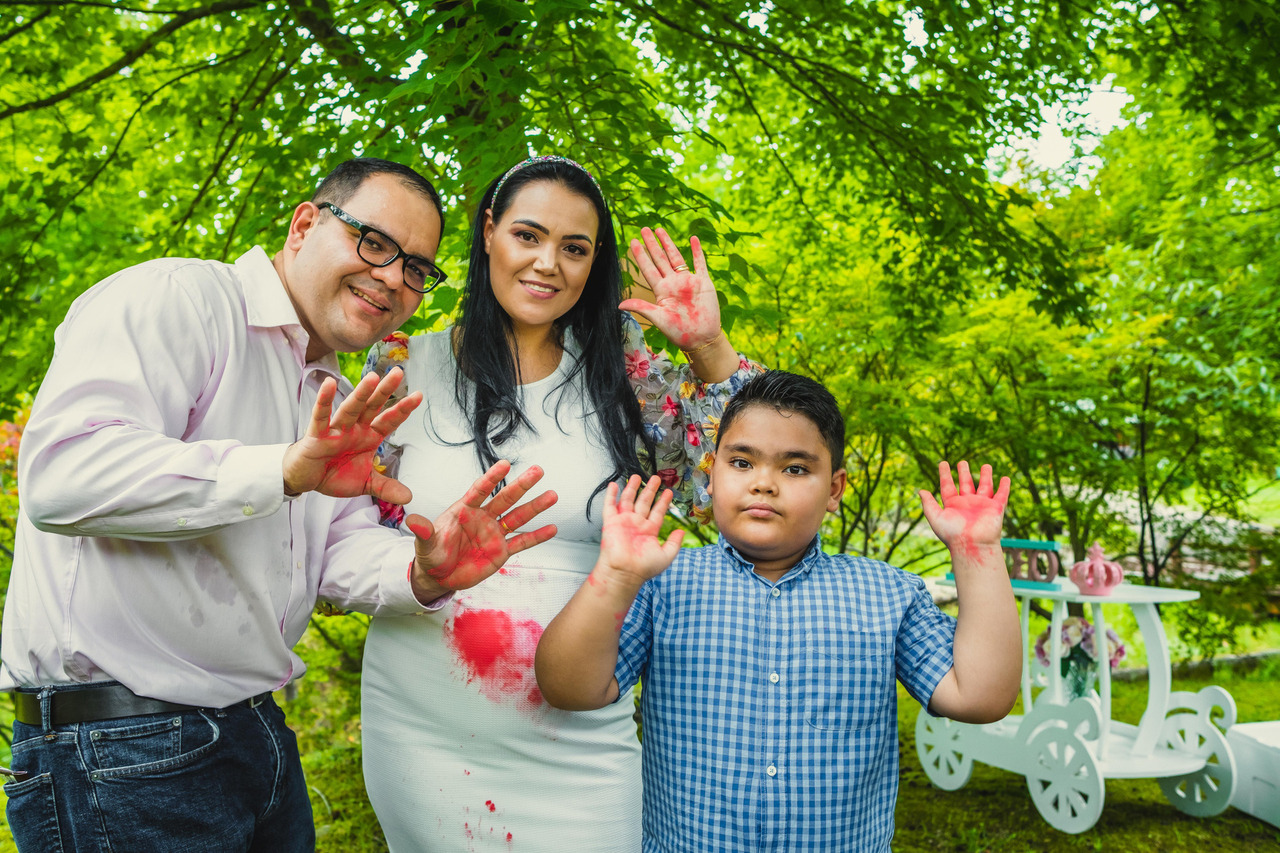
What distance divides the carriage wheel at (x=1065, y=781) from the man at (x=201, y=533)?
3554mm

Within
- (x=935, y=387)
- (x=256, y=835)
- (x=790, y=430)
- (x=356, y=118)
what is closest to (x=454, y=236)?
(x=356, y=118)

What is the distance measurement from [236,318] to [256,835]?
3.17 ft

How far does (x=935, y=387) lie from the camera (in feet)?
19.0

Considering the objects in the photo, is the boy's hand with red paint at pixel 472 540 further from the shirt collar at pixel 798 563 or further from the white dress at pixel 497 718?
the shirt collar at pixel 798 563

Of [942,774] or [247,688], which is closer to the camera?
[247,688]

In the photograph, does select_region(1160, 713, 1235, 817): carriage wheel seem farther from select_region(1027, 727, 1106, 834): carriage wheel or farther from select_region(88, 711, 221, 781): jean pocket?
select_region(88, 711, 221, 781): jean pocket

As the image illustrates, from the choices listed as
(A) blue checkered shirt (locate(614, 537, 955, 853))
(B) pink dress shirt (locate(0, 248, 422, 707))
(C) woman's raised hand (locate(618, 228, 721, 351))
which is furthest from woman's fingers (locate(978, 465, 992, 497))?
(B) pink dress shirt (locate(0, 248, 422, 707))

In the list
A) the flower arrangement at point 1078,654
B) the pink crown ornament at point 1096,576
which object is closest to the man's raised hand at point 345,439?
the pink crown ornament at point 1096,576

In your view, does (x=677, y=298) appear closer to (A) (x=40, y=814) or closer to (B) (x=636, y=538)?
(B) (x=636, y=538)

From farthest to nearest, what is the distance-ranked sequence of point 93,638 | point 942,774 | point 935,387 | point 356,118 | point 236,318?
point 935,387 → point 942,774 → point 356,118 → point 236,318 → point 93,638

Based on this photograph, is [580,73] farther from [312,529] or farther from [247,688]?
[247,688]

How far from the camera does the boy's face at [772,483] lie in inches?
63.0

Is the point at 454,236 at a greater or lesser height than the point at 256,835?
greater

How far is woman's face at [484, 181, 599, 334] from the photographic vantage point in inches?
73.8
